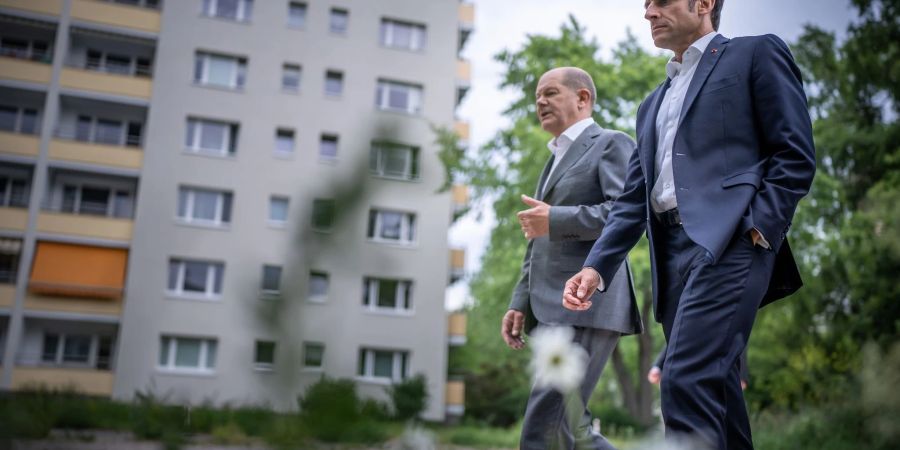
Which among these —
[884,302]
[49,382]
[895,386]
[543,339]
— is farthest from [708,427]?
[884,302]

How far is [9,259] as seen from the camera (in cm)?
2358

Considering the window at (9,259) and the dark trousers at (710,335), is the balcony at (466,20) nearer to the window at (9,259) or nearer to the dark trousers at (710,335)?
the window at (9,259)

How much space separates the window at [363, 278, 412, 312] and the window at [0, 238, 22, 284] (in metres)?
25.4

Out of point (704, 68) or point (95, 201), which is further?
point (95, 201)

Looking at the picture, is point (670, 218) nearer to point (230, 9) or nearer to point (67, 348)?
point (67, 348)

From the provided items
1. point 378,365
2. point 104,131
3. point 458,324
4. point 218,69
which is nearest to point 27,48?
point 104,131

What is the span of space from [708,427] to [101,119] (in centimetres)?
2611

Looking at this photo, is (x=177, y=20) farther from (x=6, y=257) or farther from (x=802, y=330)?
(x=802, y=330)

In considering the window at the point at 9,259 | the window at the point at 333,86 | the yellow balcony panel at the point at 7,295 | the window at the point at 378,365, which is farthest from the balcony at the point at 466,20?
the window at the point at 378,365

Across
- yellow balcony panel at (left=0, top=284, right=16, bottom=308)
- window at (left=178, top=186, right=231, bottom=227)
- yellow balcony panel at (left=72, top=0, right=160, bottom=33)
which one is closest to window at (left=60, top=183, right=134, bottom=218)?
window at (left=178, top=186, right=231, bottom=227)

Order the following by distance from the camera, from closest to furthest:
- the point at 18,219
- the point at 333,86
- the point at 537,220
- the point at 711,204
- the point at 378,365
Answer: the point at 378,365 → the point at 333,86 → the point at 711,204 → the point at 537,220 → the point at 18,219

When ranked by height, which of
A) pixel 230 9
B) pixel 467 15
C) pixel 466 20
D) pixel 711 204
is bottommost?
pixel 711 204

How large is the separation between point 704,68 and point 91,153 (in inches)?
949

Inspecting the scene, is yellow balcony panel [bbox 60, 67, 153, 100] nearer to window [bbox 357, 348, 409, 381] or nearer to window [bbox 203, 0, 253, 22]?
window [bbox 203, 0, 253, 22]
